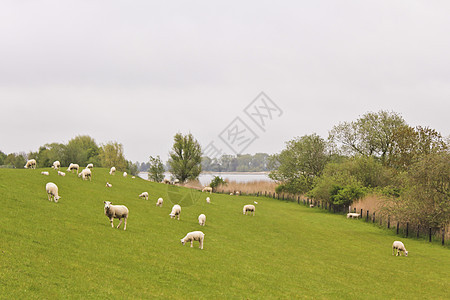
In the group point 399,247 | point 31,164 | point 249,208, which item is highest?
point 31,164

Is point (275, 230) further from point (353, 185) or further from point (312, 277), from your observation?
point (353, 185)

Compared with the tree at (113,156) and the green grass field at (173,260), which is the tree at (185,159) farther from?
the green grass field at (173,260)

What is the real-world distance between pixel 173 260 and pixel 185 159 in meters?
88.4

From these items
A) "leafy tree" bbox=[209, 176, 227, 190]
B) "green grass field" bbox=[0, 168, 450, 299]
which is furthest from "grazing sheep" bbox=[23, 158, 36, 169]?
"leafy tree" bbox=[209, 176, 227, 190]

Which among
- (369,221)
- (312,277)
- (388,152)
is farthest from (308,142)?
(312,277)

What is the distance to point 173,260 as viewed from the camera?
18.4m

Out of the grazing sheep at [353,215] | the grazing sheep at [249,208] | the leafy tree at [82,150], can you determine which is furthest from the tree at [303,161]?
the leafy tree at [82,150]

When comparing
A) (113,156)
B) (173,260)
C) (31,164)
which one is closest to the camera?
(173,260)

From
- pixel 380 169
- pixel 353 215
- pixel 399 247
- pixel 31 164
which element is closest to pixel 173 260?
pixel 399 247

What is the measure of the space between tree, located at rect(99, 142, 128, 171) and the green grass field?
9113cm

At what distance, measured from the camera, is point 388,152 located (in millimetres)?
97125

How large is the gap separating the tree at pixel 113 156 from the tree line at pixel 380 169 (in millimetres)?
55357

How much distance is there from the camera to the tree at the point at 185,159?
105500mm

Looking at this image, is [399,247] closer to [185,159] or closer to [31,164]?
[31,164]
